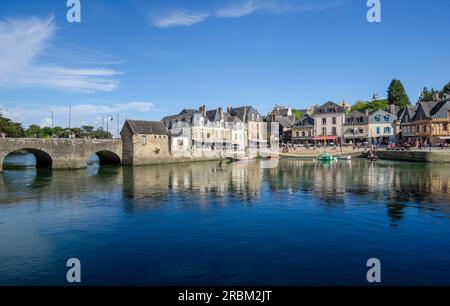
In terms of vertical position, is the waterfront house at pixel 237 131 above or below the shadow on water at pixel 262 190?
above

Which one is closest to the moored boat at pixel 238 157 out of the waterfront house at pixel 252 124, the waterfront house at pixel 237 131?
the waterfront house at pixel 237 131

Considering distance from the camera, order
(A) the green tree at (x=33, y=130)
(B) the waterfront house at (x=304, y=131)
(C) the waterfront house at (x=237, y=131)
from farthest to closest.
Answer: (A) the green tree at (x=33, y=130)
(B) the waterfront house at (x=304, y=131)
(C) the waterfront house at (x=237, y=131)

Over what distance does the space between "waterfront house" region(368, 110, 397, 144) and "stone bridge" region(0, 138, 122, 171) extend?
57813mm

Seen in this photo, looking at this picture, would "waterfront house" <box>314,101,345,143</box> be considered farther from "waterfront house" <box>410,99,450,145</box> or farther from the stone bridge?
the stone bridge

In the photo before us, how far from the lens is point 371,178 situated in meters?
38.2

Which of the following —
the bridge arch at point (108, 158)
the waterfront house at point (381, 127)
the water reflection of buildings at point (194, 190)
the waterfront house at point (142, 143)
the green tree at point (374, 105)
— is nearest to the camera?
the water reflection of buildings at point (194, 190)

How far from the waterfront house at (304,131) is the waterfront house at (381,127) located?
14.2 meters

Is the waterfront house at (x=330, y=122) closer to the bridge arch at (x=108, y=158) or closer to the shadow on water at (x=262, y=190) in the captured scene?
the shadow on water at (x=262, y=190)

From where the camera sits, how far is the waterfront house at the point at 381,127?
85.1 metres

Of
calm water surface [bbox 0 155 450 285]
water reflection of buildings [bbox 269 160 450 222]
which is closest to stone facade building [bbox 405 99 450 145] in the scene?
water reflection of buildings [bbox 269 160 450 222]

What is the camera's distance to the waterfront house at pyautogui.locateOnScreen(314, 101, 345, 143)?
292ft
